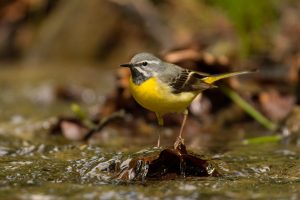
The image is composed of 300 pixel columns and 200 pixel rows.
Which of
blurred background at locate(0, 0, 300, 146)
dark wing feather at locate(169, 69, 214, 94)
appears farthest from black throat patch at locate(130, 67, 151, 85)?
blurred background at locate(0, 0, 300, 146)

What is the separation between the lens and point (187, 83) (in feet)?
17.1

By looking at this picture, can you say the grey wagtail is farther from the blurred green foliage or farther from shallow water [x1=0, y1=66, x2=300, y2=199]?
the blurred green foliage

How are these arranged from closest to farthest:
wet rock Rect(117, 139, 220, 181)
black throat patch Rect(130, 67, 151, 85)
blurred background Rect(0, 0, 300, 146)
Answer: wet rock Rect(117, 139, 220, 181)
black throat patch Rect(130, 67, 151, 85)
blurred background Rect(0, 0, 300, 146)

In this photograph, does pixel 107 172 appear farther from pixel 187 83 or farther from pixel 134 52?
pixel 134 52

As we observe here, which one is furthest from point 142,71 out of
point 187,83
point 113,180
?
point 113,180

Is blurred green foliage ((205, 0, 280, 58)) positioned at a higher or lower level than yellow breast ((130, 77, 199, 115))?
higher

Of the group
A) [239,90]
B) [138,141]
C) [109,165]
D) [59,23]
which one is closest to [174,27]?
[59,23]

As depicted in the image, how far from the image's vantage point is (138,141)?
6.12 meters

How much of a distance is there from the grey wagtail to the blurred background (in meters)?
1.36

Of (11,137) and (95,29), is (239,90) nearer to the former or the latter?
(11,137)

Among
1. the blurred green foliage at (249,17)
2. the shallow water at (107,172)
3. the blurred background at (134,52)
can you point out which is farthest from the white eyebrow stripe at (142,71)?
the blurred green foliage at (249,17)

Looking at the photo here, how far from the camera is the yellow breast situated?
4.83 meters

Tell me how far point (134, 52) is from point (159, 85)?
627cm

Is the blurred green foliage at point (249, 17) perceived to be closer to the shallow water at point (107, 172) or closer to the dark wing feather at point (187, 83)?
the shallow water at point (107, 172)
